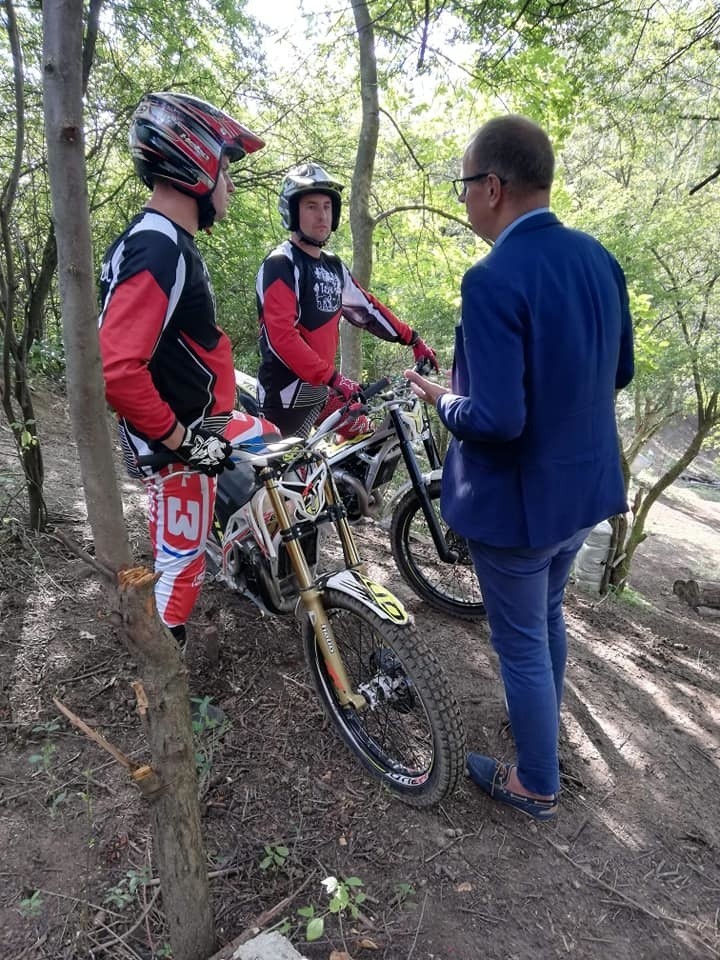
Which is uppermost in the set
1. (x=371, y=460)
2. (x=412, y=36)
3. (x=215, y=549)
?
(x=412, y=36)

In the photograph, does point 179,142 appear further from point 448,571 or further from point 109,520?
point 448,571

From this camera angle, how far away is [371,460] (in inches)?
137

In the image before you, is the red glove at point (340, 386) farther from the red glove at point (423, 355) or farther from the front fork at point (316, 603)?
the front fork at point (316, 603)

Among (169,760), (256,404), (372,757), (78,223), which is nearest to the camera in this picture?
(78,223)

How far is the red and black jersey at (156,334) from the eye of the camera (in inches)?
77.8

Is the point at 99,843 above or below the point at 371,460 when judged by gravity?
below

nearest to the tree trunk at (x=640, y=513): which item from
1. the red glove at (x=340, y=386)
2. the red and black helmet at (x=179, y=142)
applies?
the red glove at (x=340, y=386)

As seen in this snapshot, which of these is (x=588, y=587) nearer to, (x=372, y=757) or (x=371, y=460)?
(x=371, y=460)

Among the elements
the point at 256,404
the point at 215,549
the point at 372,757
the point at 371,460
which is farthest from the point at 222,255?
the point at 372,757

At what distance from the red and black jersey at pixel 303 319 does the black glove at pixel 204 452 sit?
1.27m

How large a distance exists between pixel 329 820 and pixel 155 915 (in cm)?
61

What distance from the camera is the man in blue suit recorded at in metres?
1.67

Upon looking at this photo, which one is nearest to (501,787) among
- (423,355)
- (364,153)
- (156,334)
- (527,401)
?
(527,401)

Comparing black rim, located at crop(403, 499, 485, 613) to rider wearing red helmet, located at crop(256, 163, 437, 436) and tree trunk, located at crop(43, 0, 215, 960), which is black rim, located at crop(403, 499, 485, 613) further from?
tree trunk, located at crop(43, 0, 215, 960)
